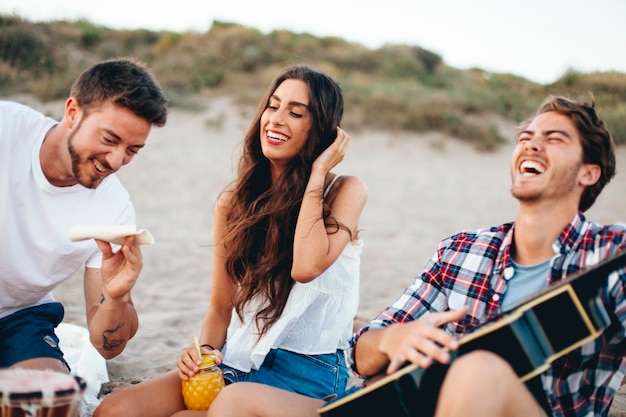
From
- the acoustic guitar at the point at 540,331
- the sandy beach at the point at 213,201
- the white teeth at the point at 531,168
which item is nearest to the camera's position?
the acoustic guitar at the point at 540,331

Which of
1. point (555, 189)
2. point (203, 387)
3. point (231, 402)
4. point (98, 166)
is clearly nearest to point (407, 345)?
point (231, 402)

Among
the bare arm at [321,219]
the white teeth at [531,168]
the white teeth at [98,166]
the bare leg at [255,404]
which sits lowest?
the bare leg at [255,404]

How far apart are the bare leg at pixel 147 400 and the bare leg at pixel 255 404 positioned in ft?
1.48

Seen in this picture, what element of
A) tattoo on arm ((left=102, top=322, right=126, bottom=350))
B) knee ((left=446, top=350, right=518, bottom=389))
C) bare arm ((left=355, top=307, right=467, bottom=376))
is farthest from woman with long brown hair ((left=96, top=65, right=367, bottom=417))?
knee ((left=446, top=350, right=518, bottom=389))

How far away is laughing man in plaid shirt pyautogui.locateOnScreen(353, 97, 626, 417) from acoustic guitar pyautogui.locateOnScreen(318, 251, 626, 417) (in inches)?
2.8

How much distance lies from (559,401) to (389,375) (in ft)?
2.22

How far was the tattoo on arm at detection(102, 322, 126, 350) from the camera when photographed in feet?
9.06

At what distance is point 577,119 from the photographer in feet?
7.71

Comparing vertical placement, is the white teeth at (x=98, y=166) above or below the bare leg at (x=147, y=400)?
above

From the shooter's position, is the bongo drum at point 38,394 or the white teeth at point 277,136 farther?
the white teeth at point 277,136

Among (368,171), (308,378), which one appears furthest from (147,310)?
(368,171)

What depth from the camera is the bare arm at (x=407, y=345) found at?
1.83m

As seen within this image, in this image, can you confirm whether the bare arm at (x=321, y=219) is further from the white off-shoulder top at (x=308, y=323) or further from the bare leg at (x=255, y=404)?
the bare leg at (x=255, y=404)

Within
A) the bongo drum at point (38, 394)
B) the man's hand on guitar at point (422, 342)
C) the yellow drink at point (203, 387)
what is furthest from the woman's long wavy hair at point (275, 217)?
the bongo drum at point (38, 394)
